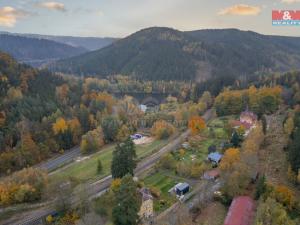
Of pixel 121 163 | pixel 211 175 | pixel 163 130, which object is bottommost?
pixel 211 175

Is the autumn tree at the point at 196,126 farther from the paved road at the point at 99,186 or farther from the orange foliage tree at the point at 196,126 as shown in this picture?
the paved road at the point at 99,186

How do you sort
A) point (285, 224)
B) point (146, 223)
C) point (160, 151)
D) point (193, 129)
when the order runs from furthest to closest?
1. point (193, 129)
2. point (160, 151)
3. point (146, 223)
4. point (285, 224)

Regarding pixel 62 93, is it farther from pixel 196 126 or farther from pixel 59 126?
pixel 196 126

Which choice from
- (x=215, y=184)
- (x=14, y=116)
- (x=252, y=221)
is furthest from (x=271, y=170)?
(x=14, y=116)

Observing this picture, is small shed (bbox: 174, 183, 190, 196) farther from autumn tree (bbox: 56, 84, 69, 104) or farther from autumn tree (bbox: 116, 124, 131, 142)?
autumn tree (bbox: 56, 84, 69, 104)

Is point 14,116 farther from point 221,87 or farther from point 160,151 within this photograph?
point 221,87

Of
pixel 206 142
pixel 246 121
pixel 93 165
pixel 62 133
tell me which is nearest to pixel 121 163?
pixel 93 165

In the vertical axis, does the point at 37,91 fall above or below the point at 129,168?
above
